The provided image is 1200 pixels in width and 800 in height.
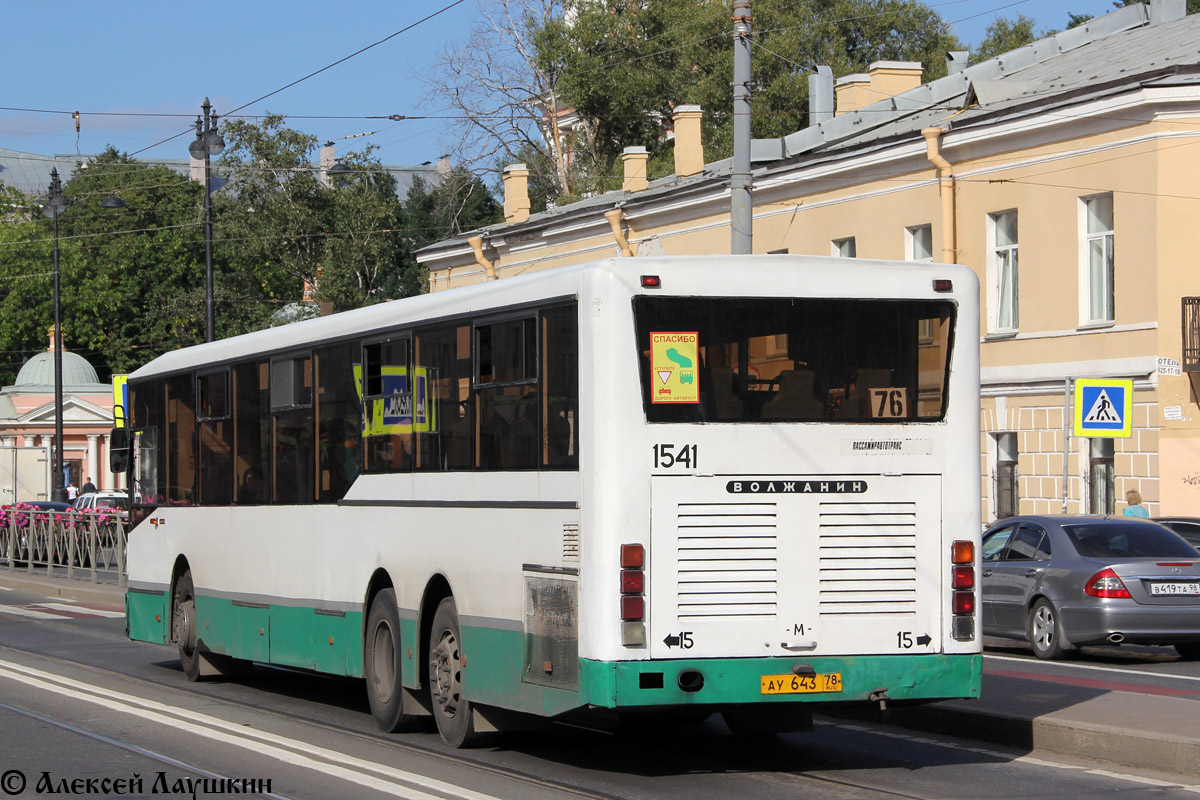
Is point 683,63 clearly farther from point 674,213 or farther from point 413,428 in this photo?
point 413,428

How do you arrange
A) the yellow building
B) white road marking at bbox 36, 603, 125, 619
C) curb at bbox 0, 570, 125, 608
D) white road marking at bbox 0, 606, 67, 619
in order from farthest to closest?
curb at bbox 0, 570, 125, 608
the yellow building
white road marking at bbox 36, 603, 125, 619
white road marking at bbox 0, 606, 67, 619

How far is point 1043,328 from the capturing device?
30.5m

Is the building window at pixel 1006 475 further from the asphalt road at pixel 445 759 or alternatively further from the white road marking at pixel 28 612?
the asphalt road at pixel 445 759

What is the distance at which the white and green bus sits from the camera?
31.1 feet

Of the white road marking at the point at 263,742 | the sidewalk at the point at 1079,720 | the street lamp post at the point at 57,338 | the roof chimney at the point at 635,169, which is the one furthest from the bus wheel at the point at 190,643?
the street lamp post at the point at 57,338

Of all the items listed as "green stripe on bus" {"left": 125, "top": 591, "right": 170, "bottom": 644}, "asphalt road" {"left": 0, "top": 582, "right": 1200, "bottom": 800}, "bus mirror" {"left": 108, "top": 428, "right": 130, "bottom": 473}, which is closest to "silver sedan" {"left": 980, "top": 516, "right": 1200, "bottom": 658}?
"asphalt road" {"left": 0, "top": 582, "right": 1200, "bottom": 800}

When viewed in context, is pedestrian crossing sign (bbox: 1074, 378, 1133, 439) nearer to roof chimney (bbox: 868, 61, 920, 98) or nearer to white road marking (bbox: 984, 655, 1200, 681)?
white road marking (bbox: 984, 655, 1200, 681)

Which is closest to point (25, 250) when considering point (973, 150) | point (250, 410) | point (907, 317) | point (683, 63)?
point (683, 63)

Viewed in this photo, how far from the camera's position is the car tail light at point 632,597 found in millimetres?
9352

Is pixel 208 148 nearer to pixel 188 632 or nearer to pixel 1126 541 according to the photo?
pixel 188 632

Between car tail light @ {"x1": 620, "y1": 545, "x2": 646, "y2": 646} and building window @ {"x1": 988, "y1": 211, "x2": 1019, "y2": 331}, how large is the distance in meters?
23.2

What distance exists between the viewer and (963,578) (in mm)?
10016

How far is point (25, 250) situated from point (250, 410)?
82408 millimetres

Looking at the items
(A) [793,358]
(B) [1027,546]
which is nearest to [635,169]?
(B) [1027,546]
